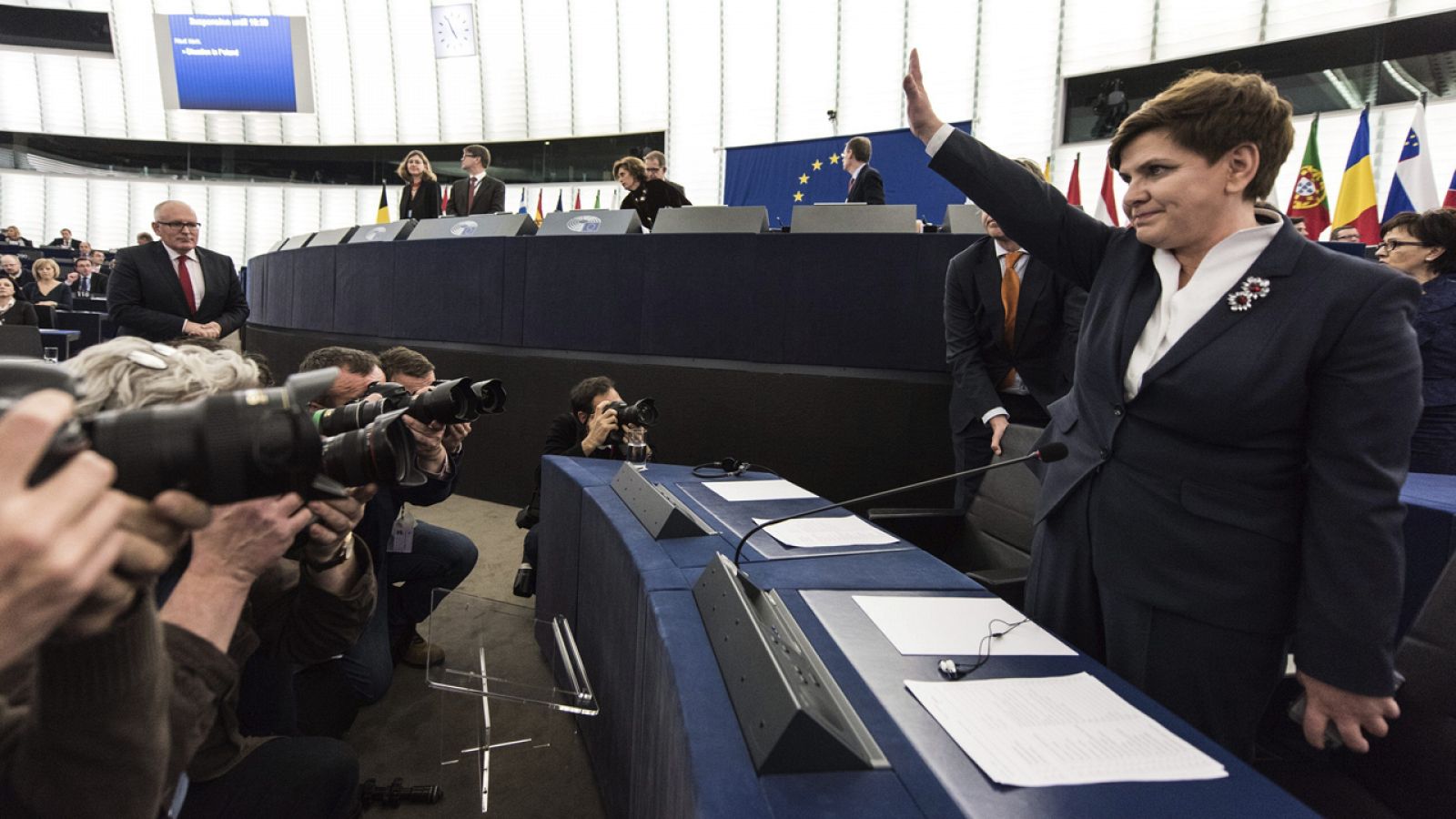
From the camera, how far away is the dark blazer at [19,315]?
5.68 m

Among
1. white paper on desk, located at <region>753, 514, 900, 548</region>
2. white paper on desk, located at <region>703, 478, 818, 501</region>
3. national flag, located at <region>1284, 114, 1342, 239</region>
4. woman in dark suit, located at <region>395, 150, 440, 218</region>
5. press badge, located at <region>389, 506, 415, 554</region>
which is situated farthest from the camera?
woman in dark suit, located at <region>395, 150, 440, 218</region>

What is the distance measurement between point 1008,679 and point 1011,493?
1.07 m

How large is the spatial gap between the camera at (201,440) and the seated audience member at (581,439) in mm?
1691

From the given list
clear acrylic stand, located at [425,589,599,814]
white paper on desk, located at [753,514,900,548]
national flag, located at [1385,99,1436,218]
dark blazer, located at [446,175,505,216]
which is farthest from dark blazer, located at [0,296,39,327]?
national flag, located at [1385,99,1436,218]

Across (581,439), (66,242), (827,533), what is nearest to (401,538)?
(581,439)

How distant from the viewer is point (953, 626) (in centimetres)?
102

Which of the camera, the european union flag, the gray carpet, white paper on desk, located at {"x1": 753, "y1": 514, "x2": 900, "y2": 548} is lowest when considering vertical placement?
→ the gray carpet

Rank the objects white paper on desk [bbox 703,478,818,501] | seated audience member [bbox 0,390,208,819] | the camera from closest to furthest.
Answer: seated audience member [bbox 0,390,208,819] < the camera < white paper on desk [bbox 703,478,818,501]

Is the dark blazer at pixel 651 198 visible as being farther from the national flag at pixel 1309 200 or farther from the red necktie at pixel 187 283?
the national flag at pixel 1309 200

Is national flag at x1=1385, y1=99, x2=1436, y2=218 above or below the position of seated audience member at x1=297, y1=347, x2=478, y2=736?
above

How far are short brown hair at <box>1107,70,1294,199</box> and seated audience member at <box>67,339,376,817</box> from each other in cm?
124

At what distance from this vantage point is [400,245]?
4562mm

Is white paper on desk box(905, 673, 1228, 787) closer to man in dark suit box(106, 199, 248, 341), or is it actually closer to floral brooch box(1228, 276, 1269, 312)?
floral brooch box(1228, 276, 1269, 312)

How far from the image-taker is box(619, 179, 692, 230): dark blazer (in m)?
4.97
